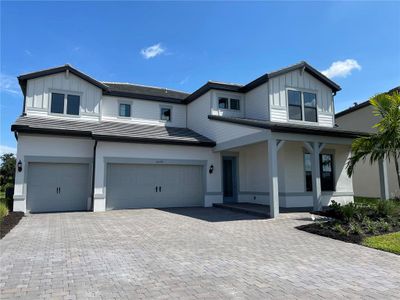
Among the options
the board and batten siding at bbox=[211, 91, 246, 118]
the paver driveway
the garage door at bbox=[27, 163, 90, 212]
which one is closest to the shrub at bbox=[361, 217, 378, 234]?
the paver driveway

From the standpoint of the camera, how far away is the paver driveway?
4.46 metres

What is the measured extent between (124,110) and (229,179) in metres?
7.50

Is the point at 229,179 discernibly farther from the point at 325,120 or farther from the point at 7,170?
the point at 7,170

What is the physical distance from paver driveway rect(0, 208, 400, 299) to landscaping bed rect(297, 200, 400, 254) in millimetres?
531

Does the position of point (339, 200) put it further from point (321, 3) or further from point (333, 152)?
point (321, 3)

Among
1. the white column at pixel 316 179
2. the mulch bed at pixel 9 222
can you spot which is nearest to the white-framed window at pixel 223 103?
the white column at pixel 316 179

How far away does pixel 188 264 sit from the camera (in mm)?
5832

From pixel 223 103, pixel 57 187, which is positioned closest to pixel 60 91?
pixel 57 187

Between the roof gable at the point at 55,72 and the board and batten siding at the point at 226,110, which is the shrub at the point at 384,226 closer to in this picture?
the board and batten siding at the point at 226,110

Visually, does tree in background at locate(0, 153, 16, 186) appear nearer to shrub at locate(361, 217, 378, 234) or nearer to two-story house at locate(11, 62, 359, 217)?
two-story house at locate(11, 62, 359, 217)

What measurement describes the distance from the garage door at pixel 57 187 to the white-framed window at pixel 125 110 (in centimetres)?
422

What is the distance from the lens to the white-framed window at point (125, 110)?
17933 millimetres

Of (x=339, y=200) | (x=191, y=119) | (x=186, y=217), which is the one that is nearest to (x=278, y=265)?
(x=186, y=217)

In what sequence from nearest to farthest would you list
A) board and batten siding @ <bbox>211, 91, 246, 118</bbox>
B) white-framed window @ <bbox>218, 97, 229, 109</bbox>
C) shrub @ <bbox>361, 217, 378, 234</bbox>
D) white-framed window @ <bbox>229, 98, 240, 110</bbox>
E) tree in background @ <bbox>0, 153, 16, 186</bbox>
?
1. shrub @ <bbox>361, 217, 378, 234</bbox>
2. board and batten siding @ <bbox>211, 91, 246, 118</bbox>
3. white-framed window @ <bbox>218, 97, 229, 109</bbox>
4. white-framed window @ <bbox>229, 98, 240, 110</bbox>
5. tree in background @ <bbox>0, 153, 16, 186</bbox>
